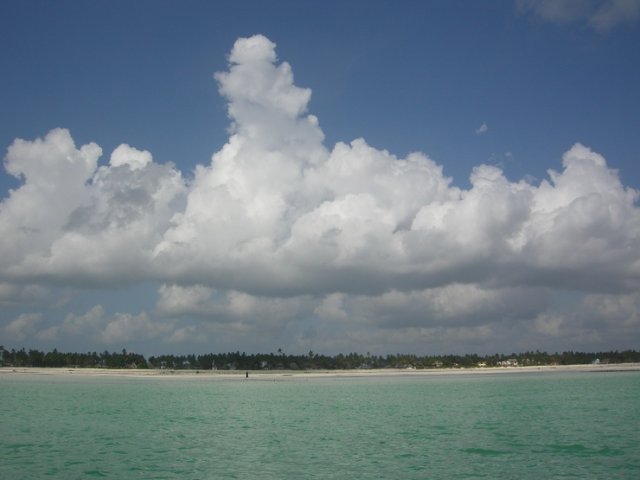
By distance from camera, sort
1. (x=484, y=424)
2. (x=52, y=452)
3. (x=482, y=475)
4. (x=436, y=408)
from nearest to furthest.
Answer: (x=482, y=475)
(x=52, y=452)
(x=484, y=424)
(x=436, y=408)

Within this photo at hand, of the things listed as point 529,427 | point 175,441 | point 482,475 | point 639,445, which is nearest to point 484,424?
point 529,427

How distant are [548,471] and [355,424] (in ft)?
75.8

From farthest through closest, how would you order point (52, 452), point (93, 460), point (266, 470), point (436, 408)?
1. point (436, 408)
2. point (52, 452)
3. point (93, 460)
4. point (266, 470)

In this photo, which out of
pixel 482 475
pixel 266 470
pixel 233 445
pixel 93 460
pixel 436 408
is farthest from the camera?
pixel 436 408

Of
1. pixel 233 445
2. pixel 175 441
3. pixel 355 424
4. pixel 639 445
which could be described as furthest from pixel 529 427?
pixel 175 441

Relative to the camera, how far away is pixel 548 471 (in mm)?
29938

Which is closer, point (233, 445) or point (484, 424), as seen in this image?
point (233, 445)

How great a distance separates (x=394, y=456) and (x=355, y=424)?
16.7 m

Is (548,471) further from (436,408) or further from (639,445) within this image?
(436,408)

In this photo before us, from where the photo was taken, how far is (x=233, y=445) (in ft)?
129

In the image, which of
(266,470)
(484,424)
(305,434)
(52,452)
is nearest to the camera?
(266,470)

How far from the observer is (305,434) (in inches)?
1773

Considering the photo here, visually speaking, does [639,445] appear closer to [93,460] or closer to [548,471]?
[548,471]

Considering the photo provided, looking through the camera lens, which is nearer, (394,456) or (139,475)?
(139,475)
